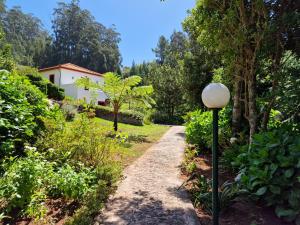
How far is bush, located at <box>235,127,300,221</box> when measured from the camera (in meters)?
4.00

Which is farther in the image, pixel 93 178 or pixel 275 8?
pixel 275 8

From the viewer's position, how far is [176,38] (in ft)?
198

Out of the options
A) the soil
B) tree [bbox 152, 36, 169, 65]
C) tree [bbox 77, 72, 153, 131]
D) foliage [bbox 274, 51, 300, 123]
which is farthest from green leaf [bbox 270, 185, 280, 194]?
tree [bbox 152, 36, 169, 65]

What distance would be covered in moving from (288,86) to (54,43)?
64.9 metres

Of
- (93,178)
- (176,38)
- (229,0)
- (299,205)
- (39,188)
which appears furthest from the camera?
Answer: (176,38)

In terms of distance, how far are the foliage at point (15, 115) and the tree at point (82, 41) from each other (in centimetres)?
5412

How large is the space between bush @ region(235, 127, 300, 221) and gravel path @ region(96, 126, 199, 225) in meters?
1.09

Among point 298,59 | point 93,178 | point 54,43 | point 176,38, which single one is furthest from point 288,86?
point 54,43

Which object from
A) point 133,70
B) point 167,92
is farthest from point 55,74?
point 133,70

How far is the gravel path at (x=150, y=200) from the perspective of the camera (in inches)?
171

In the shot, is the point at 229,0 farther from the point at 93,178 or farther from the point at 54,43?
the point at 54,43

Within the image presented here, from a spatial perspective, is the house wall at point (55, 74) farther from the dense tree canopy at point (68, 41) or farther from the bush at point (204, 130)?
the dense tree canopy at point (68, 41)

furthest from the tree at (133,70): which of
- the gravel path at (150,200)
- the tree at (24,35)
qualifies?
the gravel path at (150,200)

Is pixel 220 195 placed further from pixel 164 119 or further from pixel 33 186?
pixel 164 119
